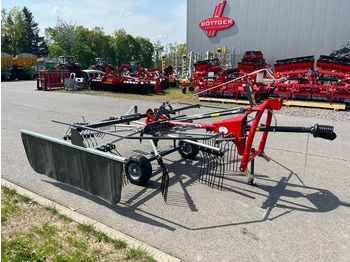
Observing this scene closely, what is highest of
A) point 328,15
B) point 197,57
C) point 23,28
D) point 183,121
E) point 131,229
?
point 23,28

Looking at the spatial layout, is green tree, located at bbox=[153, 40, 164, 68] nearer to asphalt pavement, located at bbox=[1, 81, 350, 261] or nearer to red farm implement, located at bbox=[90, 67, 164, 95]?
red farm implement, located at bbox=[90, 67, 164, 95]

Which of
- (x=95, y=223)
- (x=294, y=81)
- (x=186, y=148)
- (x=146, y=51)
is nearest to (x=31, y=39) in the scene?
(x=146, y=51)

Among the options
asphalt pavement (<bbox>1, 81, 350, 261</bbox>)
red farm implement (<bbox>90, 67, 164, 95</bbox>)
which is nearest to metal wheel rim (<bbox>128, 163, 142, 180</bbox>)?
asphalt pavement (<bbox>1, 81, 350, 261</bbox>)

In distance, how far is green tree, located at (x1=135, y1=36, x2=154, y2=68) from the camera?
4350 cm

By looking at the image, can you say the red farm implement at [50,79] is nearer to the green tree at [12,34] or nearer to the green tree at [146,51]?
the green tree at [146,51]

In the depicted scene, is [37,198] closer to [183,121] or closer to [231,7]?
[183,121]

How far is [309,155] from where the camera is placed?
18.9 feet

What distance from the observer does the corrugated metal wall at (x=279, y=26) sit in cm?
1731

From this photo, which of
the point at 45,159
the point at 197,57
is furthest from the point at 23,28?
the point at 45,159

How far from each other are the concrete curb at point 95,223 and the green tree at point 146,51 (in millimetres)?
40681

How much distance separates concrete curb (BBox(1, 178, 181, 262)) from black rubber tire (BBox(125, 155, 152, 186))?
3.16 feet

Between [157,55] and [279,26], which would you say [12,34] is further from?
[279,26]

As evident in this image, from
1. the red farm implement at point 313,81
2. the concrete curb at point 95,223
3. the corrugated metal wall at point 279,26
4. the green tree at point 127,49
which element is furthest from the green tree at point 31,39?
the concrete curb at point 95,223

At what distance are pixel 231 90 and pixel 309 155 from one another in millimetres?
8224
